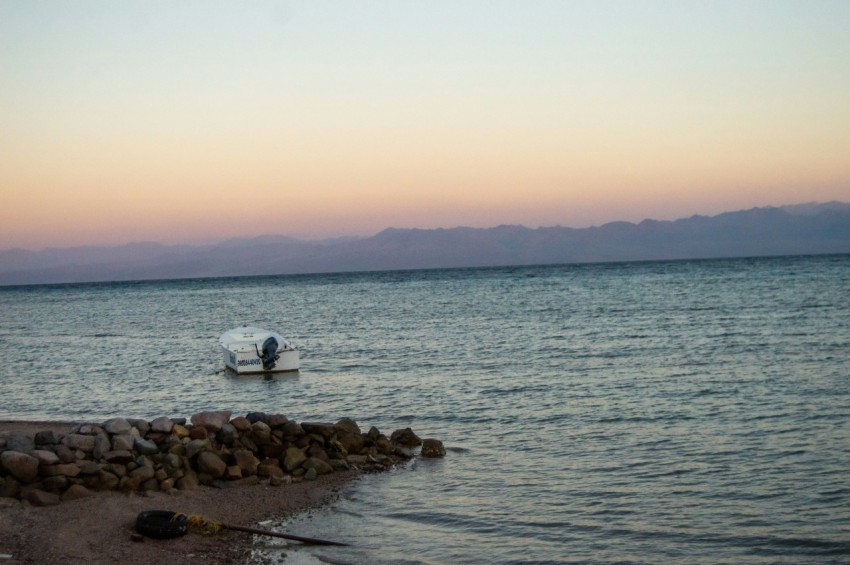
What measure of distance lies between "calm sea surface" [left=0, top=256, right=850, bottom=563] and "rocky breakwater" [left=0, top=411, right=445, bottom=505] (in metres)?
1.22

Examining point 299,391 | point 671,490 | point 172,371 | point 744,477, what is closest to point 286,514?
point 671,490

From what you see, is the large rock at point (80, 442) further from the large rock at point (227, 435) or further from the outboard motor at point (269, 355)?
the outboard motor at point (269, 355)

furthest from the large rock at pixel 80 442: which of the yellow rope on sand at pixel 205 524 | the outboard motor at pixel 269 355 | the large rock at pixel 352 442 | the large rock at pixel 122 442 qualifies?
the outboard motor at pixel 269 355

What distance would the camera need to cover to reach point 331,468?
16656 millimetres

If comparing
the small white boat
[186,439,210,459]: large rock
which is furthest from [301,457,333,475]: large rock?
the small white boat

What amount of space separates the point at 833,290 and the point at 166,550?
212 feet

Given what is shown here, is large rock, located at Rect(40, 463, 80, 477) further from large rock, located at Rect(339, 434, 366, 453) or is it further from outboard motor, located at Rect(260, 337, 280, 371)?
outboard motor, located at Rect(260, 337, 280, 371)

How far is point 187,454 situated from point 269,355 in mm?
17153

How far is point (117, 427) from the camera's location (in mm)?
16297

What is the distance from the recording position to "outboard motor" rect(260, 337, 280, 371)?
109 ft

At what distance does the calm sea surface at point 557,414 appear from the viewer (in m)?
12.6

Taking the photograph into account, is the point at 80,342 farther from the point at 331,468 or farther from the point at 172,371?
the point at 331,468

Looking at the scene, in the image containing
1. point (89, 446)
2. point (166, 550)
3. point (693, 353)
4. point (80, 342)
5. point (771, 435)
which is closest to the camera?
point (166, 550)

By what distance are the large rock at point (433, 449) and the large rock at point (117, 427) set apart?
5834 mm
